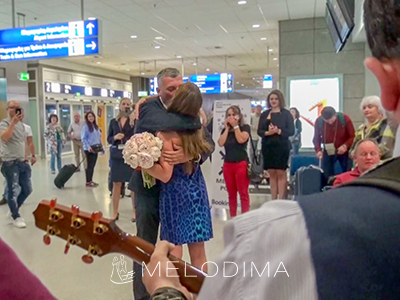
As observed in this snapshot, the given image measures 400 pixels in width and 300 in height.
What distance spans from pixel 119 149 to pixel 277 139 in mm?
2033

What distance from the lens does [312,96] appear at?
27.7 ft

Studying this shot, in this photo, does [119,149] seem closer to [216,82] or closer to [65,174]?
[65,174]

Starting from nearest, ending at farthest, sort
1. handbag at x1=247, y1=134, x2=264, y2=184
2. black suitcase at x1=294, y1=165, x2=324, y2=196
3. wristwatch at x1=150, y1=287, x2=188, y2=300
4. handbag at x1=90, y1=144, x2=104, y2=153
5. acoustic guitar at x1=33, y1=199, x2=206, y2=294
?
1. wristwatch at x1=150, y1=287, x2=188, y2=300
2. acoustic guitar at x1=33, y1=199, x2=206, y2=294
3. black suitcase at x1=294, y1=165, x2=324, y2=196
4. handbag at x1=247, y1=134, x2=264, y2=184
5. handbag at x1=90, y1=144, x2=104, y2=153

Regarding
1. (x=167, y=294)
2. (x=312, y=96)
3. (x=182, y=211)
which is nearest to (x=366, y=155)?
(x=182, y=211)

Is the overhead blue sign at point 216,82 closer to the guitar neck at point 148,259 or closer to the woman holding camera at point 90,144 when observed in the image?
the woman holding camera at point 90,144

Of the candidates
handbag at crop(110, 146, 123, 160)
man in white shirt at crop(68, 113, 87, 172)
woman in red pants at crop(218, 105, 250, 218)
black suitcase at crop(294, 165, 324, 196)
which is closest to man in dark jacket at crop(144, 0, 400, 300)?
black suitcase at crop(294, 165, 324, 196)

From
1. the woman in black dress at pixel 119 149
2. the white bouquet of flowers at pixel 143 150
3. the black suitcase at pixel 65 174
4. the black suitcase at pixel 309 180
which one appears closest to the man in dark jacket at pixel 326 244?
the white bouquet of flowers at pixel 143 150

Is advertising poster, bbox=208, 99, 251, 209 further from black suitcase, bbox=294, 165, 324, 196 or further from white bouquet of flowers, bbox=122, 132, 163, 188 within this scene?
white bouquet of flowers, bbox=122, 132, 163, 188

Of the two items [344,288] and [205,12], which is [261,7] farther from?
[344,288]

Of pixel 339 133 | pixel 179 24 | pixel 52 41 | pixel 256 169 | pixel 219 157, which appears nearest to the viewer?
pixel 339 133

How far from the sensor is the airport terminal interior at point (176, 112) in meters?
2.93

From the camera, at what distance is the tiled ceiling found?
295 inches

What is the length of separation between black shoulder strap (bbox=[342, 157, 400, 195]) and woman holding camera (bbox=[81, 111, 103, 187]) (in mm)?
7303

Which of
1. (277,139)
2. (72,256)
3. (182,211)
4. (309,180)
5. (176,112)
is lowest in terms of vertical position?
(72,256)
